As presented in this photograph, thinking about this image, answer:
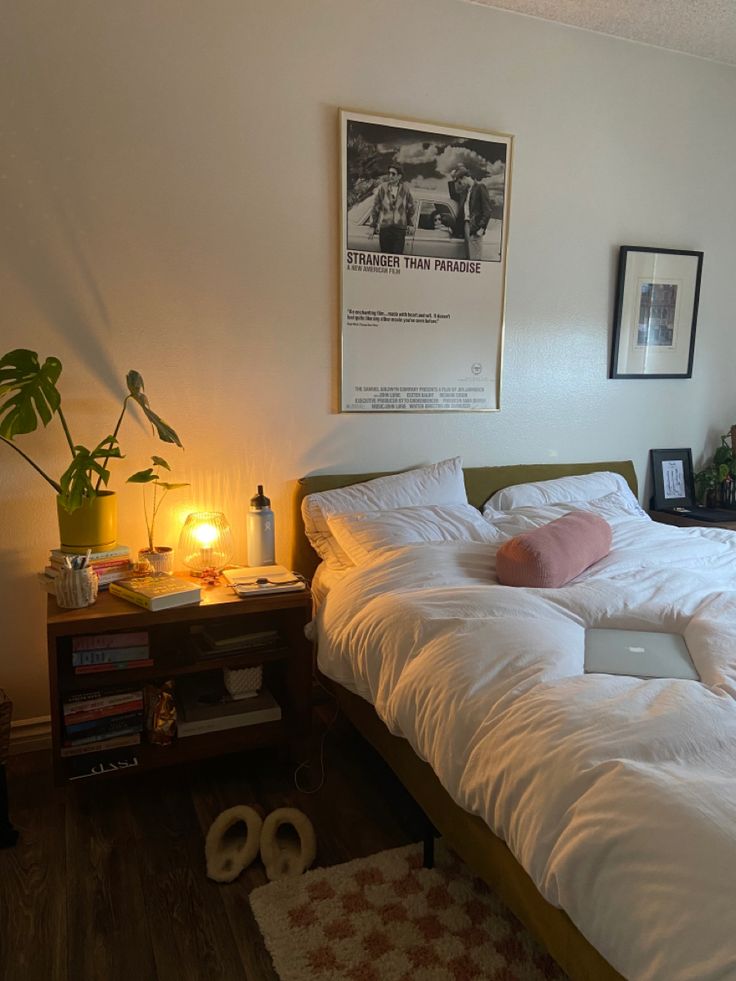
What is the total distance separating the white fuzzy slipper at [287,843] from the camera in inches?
68.9

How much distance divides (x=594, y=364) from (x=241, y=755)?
2.30 meters

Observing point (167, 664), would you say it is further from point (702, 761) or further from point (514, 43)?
point (514, 43)

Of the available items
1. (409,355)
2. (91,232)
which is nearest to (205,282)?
(91,232)

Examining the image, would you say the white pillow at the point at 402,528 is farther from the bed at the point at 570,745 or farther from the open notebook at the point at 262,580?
the open notebook at the point at 262,580

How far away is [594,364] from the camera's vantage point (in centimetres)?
317

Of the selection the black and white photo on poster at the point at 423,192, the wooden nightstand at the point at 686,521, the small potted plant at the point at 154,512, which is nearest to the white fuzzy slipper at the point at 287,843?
the small potted plant at the point at 154,512

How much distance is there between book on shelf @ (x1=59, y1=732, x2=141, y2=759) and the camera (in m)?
1.96

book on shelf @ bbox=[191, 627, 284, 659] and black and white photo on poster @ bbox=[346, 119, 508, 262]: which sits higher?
black and white photo on poster @ bbox=[346, 119, 508, 262]

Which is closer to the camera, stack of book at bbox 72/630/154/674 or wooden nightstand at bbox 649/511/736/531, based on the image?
stack of book at bbox 72/630/154/674

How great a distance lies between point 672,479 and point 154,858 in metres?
2.84

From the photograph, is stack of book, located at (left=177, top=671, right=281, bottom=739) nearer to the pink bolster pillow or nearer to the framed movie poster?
the pink bolster pillow

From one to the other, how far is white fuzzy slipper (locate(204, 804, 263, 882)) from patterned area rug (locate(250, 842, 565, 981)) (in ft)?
0.37

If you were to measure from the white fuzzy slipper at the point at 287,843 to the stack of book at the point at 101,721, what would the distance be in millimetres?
529

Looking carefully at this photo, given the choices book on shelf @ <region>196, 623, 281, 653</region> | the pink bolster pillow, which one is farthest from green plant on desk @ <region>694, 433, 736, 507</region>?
Answer: book on shelf @ <region>196, 623, 281, 653</region>
